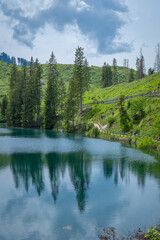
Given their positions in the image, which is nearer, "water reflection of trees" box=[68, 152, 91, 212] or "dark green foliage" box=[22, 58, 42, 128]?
"water reflection of trees" box=[68, 152, 91, 212]

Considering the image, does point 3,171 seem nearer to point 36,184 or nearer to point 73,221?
point 36,184

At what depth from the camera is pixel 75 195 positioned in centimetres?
1897

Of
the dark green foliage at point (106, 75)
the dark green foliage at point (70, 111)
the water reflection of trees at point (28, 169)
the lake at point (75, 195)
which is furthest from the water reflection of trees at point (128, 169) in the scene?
the dark green foliage at point (106, 75)

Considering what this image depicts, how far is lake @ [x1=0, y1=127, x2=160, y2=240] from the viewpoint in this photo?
1358 cm

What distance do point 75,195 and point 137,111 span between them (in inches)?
1588

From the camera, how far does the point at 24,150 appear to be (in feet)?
127

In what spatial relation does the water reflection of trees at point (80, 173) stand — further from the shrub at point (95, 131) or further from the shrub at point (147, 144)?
the shrub at point (95, 131)

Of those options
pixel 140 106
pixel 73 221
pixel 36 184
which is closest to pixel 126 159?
pixel 36 184

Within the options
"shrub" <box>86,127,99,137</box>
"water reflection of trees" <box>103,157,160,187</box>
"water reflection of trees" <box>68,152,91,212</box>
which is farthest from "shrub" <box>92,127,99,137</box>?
"water reflection of trees" <box>103,157,160,187</box>

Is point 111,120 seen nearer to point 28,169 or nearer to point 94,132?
point 94,132

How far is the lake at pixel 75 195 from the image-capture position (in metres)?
13.6

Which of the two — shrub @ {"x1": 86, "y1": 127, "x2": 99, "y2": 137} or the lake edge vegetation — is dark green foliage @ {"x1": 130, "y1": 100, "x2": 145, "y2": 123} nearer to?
the lake edge vegetation

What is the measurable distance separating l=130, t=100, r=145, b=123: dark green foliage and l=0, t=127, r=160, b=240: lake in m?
19.7

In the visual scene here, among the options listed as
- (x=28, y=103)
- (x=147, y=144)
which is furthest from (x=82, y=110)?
(x=147, y=144)
